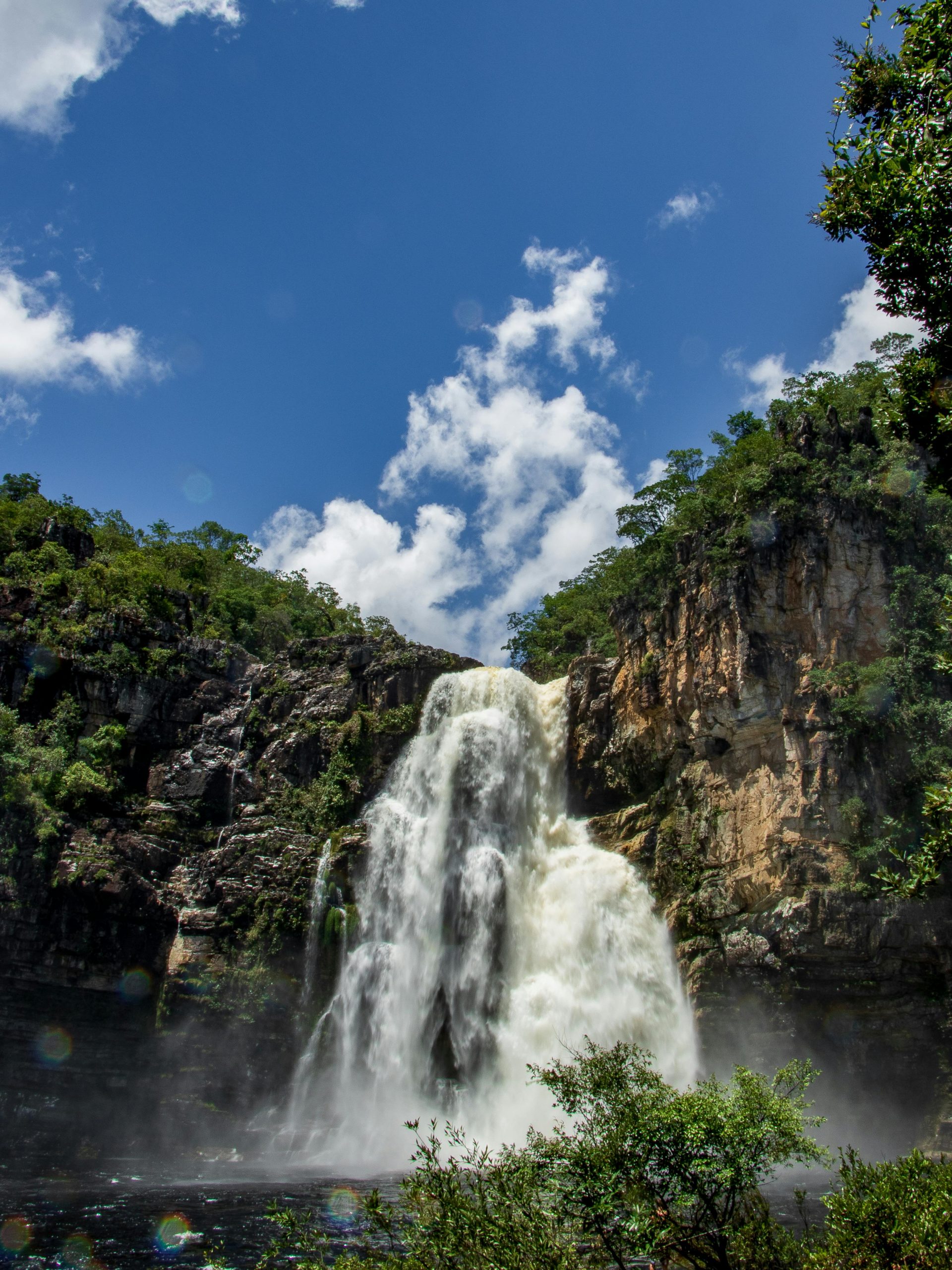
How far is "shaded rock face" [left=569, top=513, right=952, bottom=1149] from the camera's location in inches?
938

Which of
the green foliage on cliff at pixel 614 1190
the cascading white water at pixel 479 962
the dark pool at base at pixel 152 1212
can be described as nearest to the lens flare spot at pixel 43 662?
the cascading white water at pixel 479 962

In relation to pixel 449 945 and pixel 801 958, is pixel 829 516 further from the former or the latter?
pixel 449 945

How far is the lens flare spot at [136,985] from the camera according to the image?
1134 inches

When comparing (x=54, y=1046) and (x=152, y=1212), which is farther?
(x=54, y=1046)

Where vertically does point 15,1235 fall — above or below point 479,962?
below

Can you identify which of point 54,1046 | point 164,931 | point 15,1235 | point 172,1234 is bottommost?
point 15,1235

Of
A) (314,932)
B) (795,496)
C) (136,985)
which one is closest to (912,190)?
(795,496)

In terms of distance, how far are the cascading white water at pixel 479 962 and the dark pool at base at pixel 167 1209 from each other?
3.98 metres

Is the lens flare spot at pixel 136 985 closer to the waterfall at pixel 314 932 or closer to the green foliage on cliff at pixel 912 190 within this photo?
the waterfall at pixel 314 932

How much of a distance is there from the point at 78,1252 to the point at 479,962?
14748 mm

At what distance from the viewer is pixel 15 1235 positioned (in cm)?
1644

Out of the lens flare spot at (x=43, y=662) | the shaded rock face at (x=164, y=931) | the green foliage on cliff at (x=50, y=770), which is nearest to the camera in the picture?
the shaded rock face at (x=164, y=931)

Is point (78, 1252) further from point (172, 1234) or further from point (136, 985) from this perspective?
point (136, 985)

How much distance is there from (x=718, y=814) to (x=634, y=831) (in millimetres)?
4088
